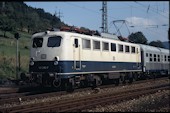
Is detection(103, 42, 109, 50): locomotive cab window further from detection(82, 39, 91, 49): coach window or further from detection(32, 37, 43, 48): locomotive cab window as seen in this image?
detection(32, 37, 43, 48): locomotive cab window

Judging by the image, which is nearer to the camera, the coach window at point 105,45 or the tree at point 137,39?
the coach window at point 105,45

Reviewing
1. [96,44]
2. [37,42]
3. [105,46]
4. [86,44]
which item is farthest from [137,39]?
[37,42]

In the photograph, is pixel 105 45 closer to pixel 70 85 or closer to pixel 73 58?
pixel 73 58

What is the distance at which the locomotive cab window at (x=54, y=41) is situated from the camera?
1800cm

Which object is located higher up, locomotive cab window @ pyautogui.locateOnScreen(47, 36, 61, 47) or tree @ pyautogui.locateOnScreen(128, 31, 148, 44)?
tree @ pyautogui.locateOnScreen(128, 31, 148, 44)

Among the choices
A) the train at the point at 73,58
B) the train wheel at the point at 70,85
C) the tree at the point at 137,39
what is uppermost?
→ the tree at the point at 137,39

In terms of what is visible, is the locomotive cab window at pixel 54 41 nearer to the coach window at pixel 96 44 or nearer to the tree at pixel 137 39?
the coach window at pixel 96 44

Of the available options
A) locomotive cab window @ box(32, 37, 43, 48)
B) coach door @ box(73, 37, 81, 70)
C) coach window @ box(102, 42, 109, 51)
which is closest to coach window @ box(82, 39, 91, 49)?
coach door @ box(73, 37, 81, 70)

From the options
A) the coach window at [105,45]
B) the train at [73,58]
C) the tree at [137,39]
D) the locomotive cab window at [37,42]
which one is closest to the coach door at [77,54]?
the train at [73,58]

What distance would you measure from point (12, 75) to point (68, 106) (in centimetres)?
1807

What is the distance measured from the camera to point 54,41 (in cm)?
1820

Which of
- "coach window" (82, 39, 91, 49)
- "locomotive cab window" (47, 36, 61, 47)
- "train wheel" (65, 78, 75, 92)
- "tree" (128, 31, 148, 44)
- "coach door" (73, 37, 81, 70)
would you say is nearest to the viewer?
"train wheel" (65, 78, 75, 92)

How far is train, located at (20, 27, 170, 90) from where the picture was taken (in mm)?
17594

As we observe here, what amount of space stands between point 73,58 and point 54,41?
1.42 metres
